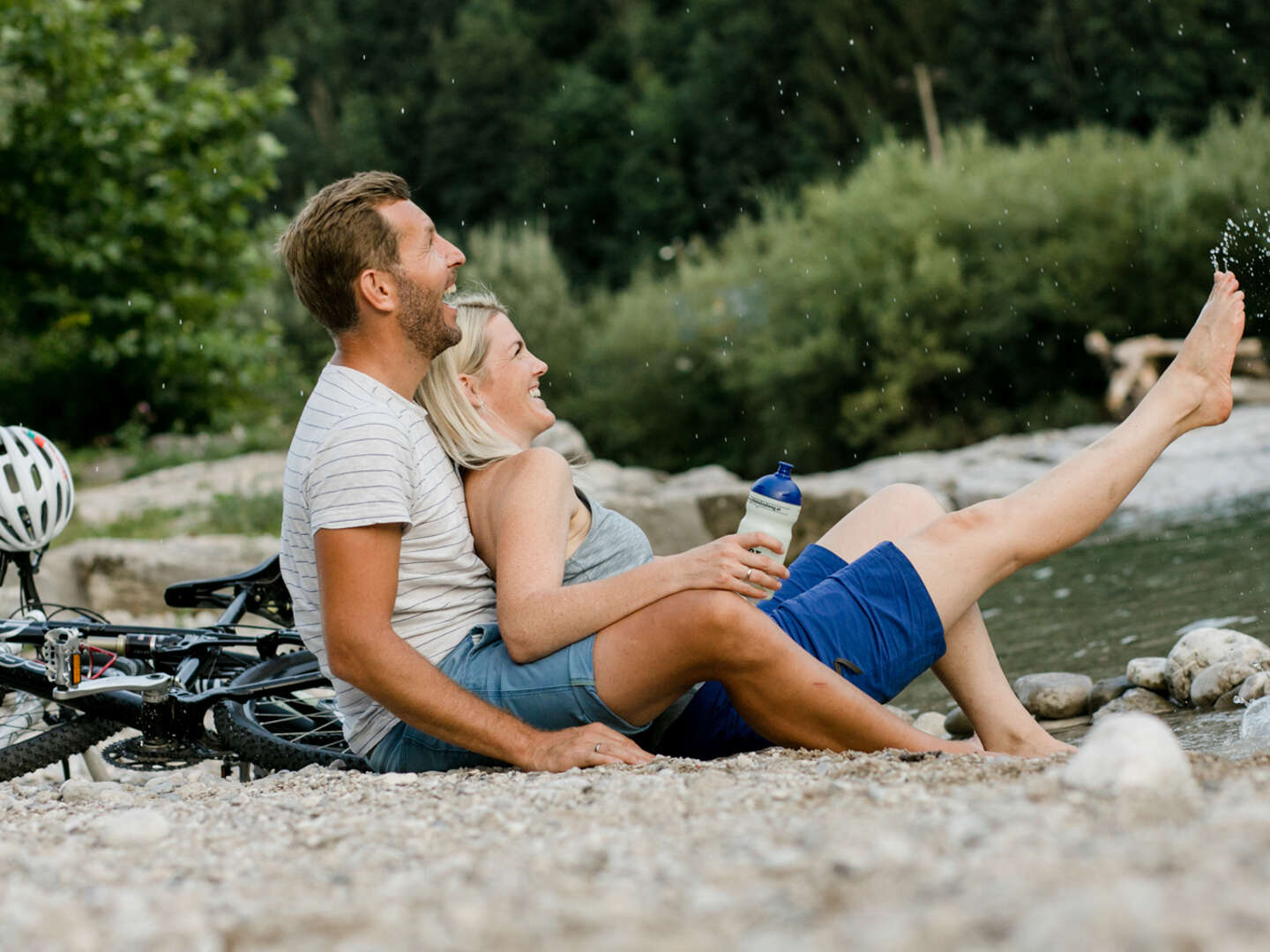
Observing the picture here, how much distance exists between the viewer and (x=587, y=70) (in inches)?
2199

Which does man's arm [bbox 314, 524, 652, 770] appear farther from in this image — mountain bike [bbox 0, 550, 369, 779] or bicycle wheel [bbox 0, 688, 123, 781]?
bicycle wheel [bbox 0, 688, 123, 781]

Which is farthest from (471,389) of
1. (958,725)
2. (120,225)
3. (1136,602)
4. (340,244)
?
(120,225)

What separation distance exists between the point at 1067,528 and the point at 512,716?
1460 millimetres

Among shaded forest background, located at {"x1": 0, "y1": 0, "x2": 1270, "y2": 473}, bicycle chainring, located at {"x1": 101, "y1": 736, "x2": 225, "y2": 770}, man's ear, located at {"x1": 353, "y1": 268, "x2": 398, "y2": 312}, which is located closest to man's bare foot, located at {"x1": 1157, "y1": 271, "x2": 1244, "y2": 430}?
man's ear, located at {"x1": 353, "y1": 268, "x2": 398, "y2": 312}

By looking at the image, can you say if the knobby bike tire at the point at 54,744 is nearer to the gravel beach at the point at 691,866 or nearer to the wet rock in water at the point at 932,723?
the gravel beach at the point at 691,866

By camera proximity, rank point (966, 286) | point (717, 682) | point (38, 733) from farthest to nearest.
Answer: point (966, 286) → point (38, 733) → point (717, 682)

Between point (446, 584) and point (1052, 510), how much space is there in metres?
1.51

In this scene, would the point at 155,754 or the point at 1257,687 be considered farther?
the point at 1257,687

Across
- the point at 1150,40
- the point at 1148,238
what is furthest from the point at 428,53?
the point at 1148,238

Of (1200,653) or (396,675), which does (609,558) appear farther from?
(1200,653)

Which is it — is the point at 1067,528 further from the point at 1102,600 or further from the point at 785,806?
the point at 1102,600

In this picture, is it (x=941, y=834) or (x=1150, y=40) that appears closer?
(x=941, y=834)

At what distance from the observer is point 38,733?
4.07 m

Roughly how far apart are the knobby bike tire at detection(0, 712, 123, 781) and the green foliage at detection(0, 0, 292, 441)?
13.5 meters
